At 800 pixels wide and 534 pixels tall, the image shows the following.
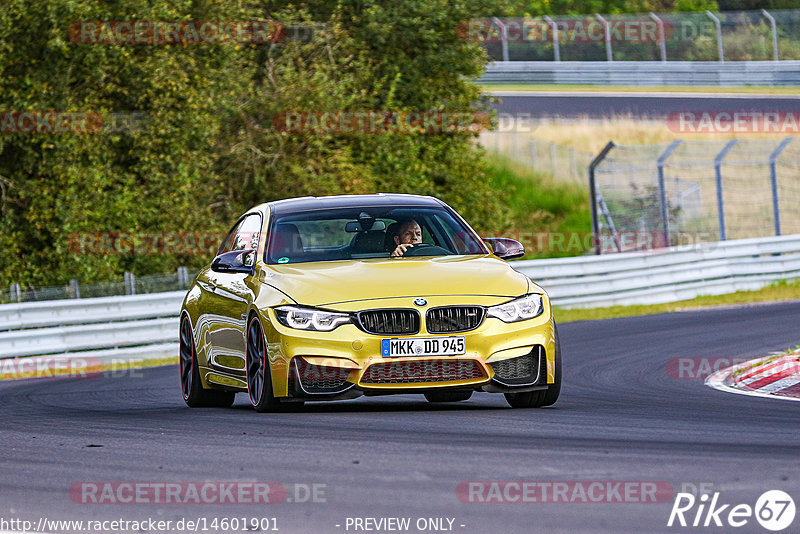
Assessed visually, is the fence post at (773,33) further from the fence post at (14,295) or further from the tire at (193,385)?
the tire at (193,385)

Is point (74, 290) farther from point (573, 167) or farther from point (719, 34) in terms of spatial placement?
point (719, 34)

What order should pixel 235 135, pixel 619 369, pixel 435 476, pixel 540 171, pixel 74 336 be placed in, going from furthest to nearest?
pixel 540 171
pixel 235 135
pixel 74 336
pixel 619 369
pixel 435 476

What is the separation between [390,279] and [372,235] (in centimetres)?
108

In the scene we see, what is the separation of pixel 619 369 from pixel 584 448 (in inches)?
259

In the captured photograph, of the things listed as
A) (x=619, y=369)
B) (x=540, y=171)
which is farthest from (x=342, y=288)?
(x=540, y=171)

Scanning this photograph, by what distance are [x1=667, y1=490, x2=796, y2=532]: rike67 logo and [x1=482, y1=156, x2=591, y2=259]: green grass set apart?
2998 cm

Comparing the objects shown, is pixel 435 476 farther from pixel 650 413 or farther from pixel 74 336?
pixel 74 336

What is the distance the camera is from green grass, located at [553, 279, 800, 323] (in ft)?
76.9

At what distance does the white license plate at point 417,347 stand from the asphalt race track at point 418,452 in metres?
0.41

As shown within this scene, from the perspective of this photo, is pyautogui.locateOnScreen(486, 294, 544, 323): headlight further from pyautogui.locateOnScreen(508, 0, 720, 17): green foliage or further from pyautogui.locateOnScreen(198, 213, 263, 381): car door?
pyautogui.locateOnScreen(508, 0, 720, 17): green foliage

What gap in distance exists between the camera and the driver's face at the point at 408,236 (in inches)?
416

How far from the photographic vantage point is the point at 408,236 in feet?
34.7

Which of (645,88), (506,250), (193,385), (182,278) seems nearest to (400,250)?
(506,250)

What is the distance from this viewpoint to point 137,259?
28.8m
